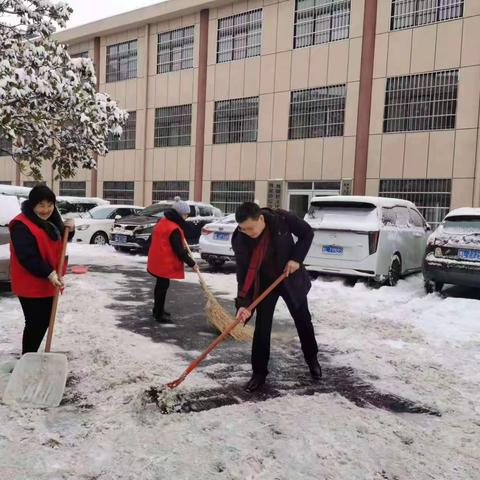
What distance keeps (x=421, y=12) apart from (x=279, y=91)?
5.29 m

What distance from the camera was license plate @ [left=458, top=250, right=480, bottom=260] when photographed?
7.71 m

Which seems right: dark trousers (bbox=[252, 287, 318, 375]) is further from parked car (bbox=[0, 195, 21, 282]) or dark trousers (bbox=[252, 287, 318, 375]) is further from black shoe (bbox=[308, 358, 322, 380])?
parked car (bbox=[0, 195, 21, 282])

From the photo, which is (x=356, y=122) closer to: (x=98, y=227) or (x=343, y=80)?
(x=343, y=80)

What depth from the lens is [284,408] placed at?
3.75m

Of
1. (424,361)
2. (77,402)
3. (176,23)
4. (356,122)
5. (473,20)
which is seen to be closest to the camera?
(77,402)

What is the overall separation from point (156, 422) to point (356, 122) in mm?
14545

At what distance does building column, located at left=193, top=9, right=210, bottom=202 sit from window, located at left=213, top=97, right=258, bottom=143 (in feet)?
2.13

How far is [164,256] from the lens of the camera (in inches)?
242

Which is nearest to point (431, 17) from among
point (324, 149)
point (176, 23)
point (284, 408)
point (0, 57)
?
point (324, 149)

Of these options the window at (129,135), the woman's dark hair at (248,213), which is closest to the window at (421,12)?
the window at (129,135)

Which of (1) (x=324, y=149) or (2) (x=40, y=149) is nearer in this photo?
Result: (2) (x=40, y=149)

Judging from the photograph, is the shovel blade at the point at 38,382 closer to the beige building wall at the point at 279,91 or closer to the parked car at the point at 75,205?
the parked car at the point at 75,205

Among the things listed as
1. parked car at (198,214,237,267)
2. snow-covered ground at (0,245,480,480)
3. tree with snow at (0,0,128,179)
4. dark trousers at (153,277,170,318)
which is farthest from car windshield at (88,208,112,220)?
snow-covered ground at (0,245,480,480)

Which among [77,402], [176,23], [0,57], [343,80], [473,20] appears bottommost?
[77,402]
